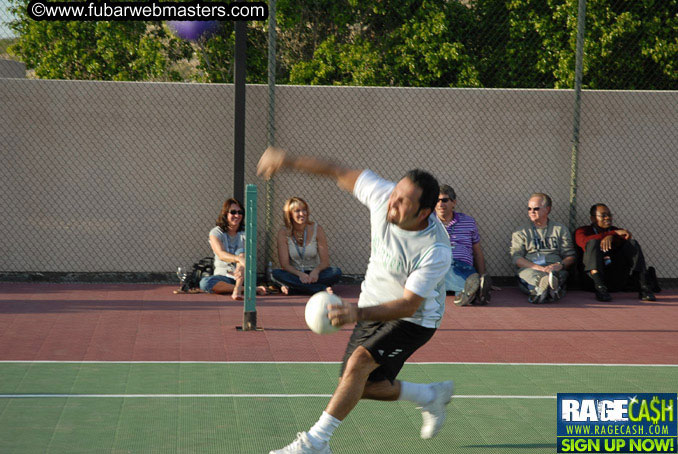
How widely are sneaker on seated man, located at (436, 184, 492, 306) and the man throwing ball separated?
16.2 feet

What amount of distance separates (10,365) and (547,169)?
7.14 m

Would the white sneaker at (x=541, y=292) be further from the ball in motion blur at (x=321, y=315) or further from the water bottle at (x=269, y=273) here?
the ball in motion blur at (x=321, y=315)

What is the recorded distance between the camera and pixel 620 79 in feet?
53.3

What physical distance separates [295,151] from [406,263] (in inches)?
258

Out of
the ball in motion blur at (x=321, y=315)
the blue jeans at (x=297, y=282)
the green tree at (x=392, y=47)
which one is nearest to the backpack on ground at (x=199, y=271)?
the blue jeans at (x=297, y=282)

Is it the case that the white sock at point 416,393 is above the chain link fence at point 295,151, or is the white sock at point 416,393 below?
below

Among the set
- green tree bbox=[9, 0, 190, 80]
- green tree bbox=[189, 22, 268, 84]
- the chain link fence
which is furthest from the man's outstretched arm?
green tree bbox=[9, 0, 190, 80]

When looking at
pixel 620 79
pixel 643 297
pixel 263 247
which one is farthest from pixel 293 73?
pixel 643 297

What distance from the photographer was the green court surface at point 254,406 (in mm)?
5211

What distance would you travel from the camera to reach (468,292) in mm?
10039

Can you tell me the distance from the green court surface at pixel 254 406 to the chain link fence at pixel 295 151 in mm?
4222

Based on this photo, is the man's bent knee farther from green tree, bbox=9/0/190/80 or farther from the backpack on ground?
green tree, bbox=9/0/190/80

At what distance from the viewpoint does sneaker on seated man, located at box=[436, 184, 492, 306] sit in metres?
10.1

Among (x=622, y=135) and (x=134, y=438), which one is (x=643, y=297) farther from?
(x=134, y=438)
